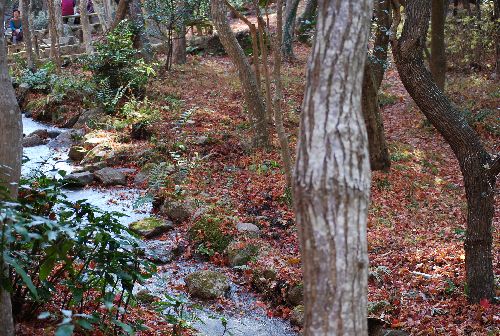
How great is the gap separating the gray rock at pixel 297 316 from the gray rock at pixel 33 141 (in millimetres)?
9018

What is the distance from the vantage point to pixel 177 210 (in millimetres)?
9766

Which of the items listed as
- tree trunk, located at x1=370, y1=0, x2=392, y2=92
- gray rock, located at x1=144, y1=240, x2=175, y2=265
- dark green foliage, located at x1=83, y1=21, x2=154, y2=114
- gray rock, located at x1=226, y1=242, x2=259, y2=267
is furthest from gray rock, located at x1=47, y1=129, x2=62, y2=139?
tree trunk, located at x1=370, y1=0, x2=392, y2=92

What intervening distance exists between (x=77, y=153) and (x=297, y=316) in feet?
25.5

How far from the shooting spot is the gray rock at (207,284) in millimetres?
7324

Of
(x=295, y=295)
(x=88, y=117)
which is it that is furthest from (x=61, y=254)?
(x=88, y=117)

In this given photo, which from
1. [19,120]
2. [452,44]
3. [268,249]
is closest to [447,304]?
[268,249]

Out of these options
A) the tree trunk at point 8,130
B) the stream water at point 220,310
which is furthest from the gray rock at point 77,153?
the tree trunk at point 8,130

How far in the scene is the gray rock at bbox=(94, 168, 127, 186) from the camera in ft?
37.0

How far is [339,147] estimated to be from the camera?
3.17m

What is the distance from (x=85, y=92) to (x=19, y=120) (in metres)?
11.9

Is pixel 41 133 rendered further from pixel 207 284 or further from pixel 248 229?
pixel 207 284

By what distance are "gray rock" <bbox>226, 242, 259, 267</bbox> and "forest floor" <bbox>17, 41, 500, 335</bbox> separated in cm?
9

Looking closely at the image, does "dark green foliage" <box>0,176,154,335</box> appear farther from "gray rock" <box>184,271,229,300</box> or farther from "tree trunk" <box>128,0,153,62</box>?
"tree trunk" <box>128,0,153,62</box>

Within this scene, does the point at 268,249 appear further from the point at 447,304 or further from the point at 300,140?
the point at 300,140
